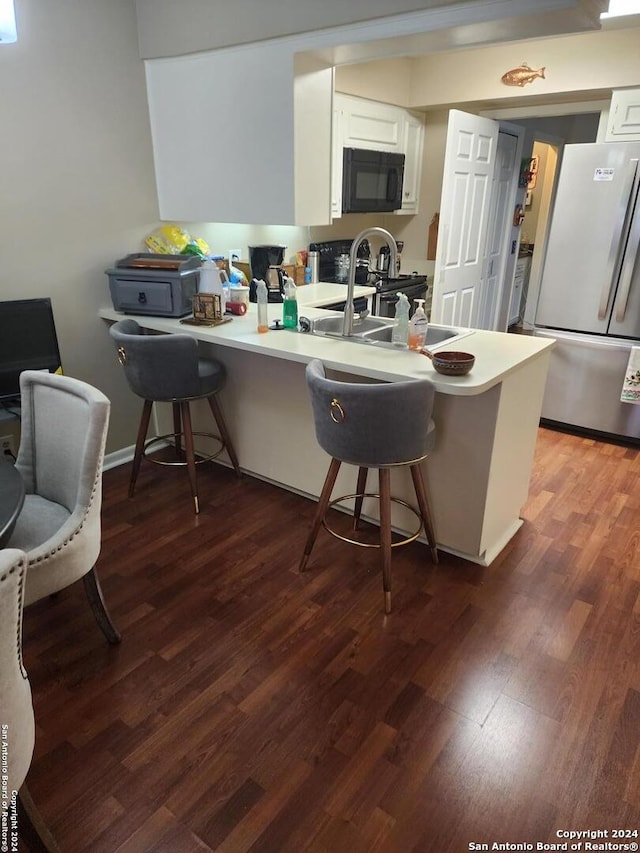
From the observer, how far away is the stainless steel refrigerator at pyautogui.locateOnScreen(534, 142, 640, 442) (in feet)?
10.9

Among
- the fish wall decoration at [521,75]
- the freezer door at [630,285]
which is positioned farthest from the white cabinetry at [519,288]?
the freezer door at [630,285]

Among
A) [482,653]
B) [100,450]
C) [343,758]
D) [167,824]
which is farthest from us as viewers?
[482,653]

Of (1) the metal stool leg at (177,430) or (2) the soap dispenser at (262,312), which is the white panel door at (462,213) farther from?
(1) the metal stool leg at (177,430)

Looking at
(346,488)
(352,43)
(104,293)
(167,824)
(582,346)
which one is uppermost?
(352,43)

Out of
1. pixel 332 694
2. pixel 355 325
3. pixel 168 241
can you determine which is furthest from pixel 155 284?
pixel 332 694

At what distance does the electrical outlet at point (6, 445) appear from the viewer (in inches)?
104

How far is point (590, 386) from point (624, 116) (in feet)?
5.59

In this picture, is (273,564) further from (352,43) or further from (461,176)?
(461,176)

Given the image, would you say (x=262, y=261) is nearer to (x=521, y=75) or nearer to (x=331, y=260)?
(x=331, y=260)

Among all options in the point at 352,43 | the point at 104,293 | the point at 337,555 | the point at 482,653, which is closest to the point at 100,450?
the point at 337,555

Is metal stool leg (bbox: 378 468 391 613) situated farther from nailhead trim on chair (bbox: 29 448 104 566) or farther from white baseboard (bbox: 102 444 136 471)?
white baseboard (bbox: 102 444 136 471)

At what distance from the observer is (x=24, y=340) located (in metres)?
2.57

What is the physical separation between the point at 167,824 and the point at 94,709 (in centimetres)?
46

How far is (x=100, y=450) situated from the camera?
166cm
